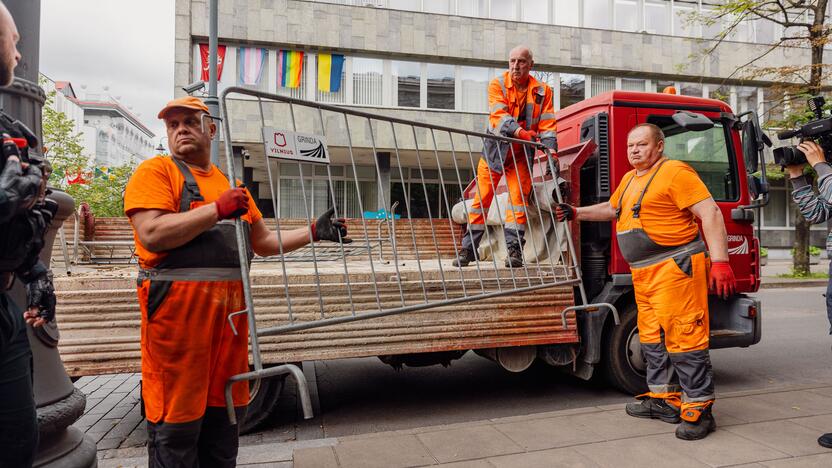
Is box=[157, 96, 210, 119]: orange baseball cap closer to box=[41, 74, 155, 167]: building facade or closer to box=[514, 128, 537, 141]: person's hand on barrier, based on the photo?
box=[514, 128, 537, 141]: person's hand on barrier

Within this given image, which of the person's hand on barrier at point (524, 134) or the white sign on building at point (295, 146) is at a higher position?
the person's hand on barrier at point (524, 134)

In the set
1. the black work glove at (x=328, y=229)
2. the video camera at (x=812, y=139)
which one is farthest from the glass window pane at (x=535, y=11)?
the black work glove at (x=328, y=229)

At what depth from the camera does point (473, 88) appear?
2114cm

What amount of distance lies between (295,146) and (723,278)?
2.75 meters

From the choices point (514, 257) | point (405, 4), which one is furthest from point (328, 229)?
point (405, 4)

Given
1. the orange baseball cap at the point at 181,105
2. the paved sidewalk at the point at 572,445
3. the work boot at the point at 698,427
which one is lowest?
the paved sidewalk at the point at 572,445

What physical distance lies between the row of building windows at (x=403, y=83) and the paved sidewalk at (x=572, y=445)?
17.3 meters

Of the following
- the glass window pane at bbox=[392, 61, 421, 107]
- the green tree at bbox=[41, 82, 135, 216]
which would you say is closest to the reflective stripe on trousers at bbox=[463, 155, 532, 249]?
the glass window pane at bbox=[392, 61, 421, 107]

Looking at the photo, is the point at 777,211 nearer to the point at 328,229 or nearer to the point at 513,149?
the point at 513,149

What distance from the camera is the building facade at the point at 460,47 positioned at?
19.0 m

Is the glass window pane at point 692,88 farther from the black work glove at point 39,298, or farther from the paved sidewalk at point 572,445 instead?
the black work glove at point 39,298

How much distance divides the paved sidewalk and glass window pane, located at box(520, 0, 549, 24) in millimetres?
20332

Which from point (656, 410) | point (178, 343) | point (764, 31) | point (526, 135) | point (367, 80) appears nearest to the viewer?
point (178, 343)

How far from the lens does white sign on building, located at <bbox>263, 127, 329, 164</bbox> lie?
279 cm
